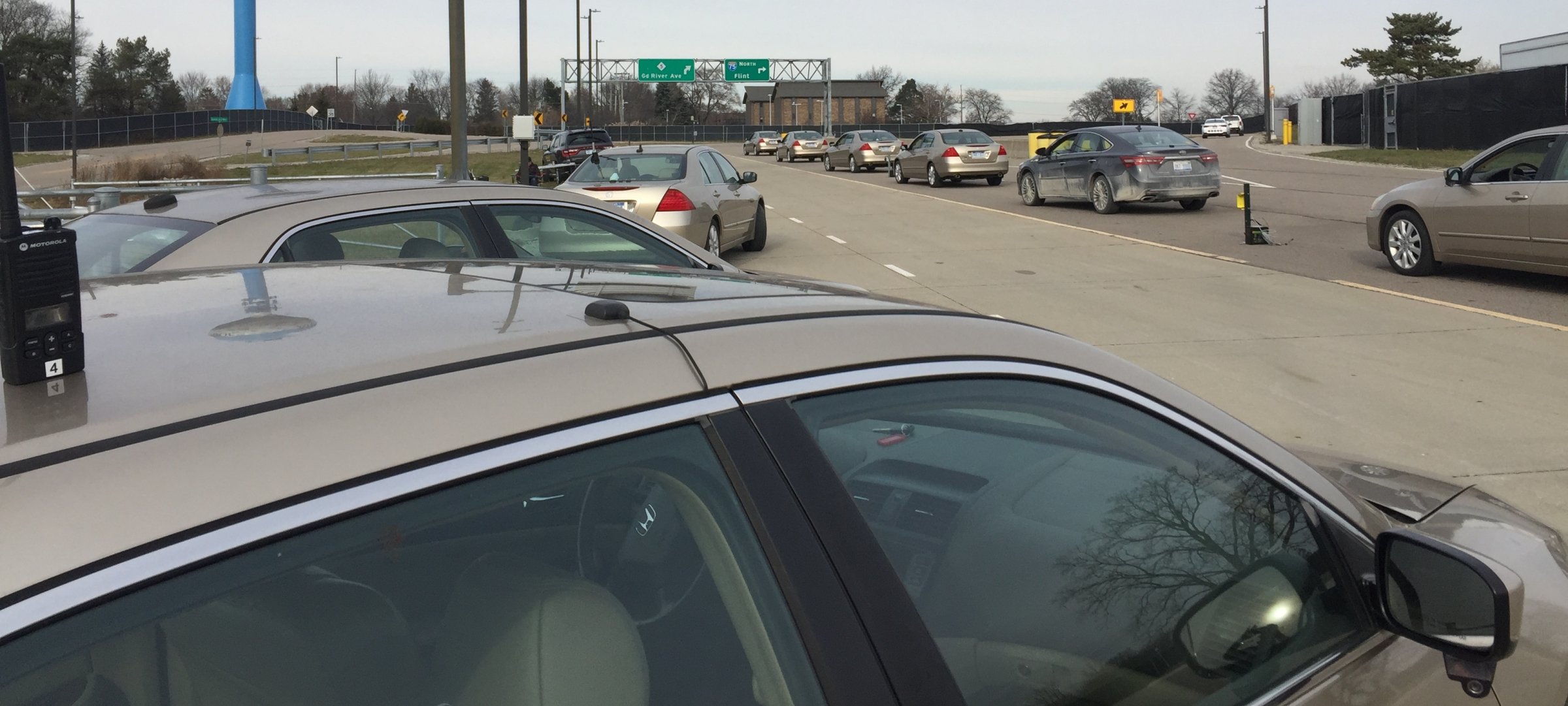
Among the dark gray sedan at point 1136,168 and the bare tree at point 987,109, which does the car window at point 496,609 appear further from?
the bare tree at point 987,109

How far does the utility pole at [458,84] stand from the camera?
1836 cm

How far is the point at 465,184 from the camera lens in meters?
6.26

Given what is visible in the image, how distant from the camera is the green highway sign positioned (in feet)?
281

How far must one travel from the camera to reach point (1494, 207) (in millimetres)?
11930

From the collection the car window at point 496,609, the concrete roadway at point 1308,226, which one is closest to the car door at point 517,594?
the car window at point 496,609

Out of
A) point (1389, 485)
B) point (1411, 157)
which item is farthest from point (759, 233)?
point (1411, 157)

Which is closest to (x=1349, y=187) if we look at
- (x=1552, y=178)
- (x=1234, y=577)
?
(x=1552, y=178)

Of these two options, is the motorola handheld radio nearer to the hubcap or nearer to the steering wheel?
the steering wheel

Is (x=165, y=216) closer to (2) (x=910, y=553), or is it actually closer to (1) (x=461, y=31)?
(2) (x=910, y=553)

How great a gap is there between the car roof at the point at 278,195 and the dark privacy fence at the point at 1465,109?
3462 cm

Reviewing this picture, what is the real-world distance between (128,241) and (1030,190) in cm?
2096

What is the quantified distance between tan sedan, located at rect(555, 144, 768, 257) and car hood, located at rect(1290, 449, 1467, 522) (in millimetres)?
11098

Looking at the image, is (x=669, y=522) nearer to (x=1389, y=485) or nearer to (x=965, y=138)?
(x=1389, y=485)

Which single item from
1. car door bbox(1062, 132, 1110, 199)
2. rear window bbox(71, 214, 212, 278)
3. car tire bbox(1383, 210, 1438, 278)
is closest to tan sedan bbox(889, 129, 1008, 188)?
car door bbox(1062, 132, 1110, 199)
